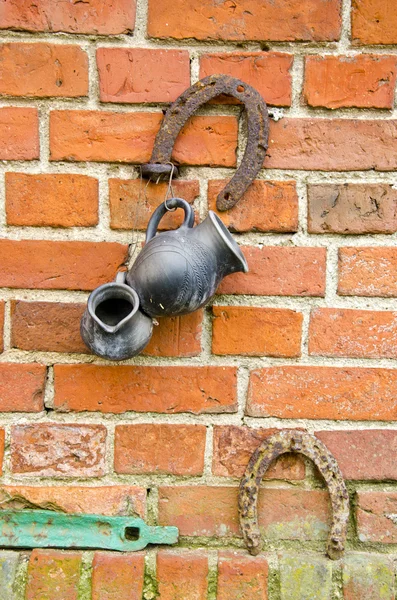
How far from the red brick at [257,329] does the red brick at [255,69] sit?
32 centimetres

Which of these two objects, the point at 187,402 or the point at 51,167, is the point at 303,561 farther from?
the point at 51,167

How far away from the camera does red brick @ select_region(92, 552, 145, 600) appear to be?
798mm

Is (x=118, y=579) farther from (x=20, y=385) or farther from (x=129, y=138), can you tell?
(x=129, y=138)

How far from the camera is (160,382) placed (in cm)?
84

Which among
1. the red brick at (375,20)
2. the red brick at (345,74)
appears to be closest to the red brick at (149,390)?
the red brick at (345,74)

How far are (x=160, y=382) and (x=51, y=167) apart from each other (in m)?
0.37

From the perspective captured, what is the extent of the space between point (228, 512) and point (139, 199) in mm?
500

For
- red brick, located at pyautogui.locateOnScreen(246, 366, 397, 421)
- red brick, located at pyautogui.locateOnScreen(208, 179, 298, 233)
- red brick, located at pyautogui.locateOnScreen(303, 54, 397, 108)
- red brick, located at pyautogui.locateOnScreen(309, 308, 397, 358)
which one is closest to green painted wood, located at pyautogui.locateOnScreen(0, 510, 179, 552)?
red brick, located at pyautogui.locateOnScreen(246, 366, 397, 421)

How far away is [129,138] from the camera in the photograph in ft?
2.70

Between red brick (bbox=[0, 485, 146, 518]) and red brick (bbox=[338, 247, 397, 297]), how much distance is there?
1.50 feet

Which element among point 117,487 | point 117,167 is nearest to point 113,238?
point 117,167

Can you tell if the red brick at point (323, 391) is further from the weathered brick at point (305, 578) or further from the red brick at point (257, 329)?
the weathered brick at point (305, 578)

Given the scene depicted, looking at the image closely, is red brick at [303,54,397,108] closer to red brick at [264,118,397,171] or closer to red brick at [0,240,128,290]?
red brick at [264,118,397,171]

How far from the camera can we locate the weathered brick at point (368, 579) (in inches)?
31.4
